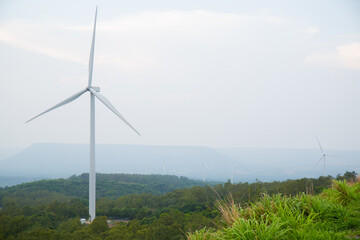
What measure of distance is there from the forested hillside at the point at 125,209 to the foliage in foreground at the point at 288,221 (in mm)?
588

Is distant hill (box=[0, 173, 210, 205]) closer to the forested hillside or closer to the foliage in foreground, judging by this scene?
the forested hillside

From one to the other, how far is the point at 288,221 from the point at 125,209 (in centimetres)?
6117

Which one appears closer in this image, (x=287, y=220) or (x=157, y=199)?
(x=287, y=220)

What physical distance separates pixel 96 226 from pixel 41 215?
90.1ft

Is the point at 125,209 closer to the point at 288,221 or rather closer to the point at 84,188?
the point at 84,188

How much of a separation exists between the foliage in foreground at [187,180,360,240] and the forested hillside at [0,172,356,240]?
1.93 feet

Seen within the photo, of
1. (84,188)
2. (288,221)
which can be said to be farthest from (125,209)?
(288,221)

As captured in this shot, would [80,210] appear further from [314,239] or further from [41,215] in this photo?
[314,239]

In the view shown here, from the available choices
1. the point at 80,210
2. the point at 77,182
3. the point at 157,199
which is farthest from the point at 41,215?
the point at 77,182

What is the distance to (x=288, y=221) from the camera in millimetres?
7898

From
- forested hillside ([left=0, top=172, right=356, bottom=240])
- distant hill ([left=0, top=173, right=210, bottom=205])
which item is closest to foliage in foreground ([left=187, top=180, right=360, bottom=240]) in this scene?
forested hillside ([left=0, top=172, right=356, bottom=240])

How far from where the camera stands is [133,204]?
73375mm

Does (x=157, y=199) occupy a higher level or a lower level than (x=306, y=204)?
lower

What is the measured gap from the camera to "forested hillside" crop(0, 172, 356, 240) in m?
31.0
